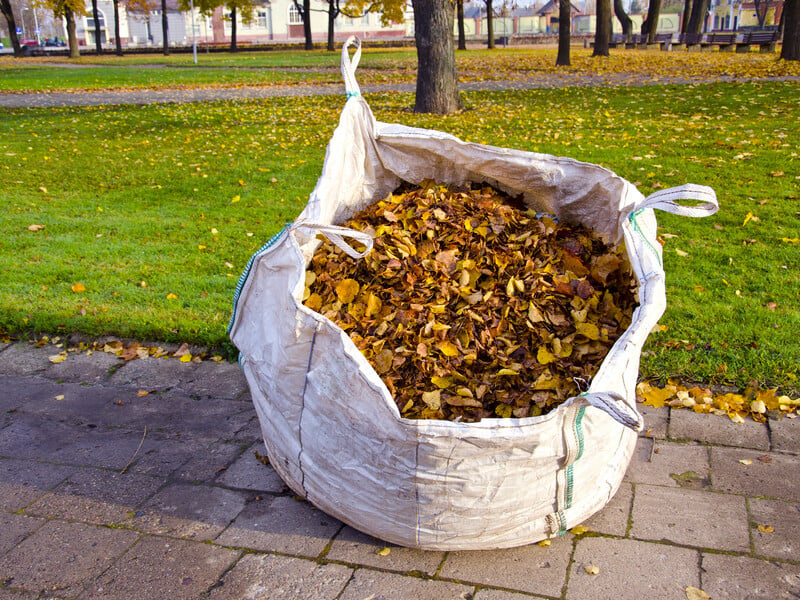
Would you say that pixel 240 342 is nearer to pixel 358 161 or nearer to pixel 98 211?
pixel 358 161

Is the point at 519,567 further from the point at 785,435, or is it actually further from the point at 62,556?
the point at 62,556

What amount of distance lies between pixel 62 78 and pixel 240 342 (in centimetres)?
2137

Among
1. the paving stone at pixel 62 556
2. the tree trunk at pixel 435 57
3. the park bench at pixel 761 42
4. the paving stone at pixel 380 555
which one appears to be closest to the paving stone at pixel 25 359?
the paving stone at pixel 62 556

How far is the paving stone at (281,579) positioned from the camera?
2.08 metres

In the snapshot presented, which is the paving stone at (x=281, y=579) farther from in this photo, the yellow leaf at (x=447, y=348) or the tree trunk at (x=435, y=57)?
the tree trunk at (x=435, y=57)

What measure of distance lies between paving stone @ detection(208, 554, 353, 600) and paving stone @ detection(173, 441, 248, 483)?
1.78ft

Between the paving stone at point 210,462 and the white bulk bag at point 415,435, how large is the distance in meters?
0.26

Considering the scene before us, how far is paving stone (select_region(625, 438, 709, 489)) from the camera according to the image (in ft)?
8.42

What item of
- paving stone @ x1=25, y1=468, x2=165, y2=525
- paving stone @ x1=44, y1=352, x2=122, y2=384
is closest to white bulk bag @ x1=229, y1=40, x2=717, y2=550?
paving stone @ x1=25, y1=468, x2=165, y2=525

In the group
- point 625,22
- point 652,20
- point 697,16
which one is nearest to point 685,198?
point 652,20

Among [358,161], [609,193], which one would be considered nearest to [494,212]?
[609,193]

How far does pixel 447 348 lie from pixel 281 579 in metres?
0.92

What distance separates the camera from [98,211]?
245 inches

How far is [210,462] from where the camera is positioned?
2.77 meters
